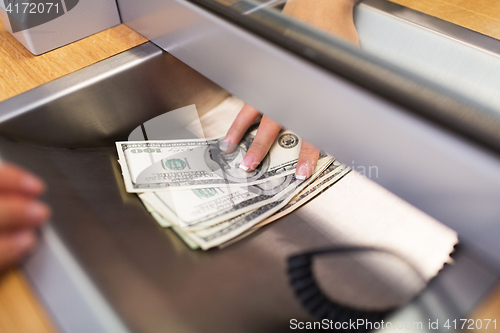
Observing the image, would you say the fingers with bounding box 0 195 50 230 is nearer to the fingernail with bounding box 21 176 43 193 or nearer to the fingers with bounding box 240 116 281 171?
the fingernail with bounding box 21 176 43 193

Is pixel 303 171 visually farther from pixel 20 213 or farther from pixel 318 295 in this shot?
pixel 20 213

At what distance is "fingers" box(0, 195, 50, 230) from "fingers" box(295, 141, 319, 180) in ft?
1.22

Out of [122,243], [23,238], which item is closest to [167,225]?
[122,243]

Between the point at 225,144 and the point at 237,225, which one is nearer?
the point at 237,225

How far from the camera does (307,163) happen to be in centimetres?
60

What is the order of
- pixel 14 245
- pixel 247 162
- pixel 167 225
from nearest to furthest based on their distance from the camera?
pixel 14 245, pixel 167 225, pixel 247 162

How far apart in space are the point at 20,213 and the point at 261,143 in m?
0.38

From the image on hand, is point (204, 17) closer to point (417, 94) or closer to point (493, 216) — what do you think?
point (417, 94)

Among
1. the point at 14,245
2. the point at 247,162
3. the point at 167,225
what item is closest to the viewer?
the point at 14,245

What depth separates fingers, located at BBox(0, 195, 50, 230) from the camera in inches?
16.0

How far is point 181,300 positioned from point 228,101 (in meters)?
0.44

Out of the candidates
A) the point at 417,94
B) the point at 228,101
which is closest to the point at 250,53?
the point at 417,94

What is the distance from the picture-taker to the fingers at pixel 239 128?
0.68 meters

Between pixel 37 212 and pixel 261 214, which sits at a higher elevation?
pixel 37 212
